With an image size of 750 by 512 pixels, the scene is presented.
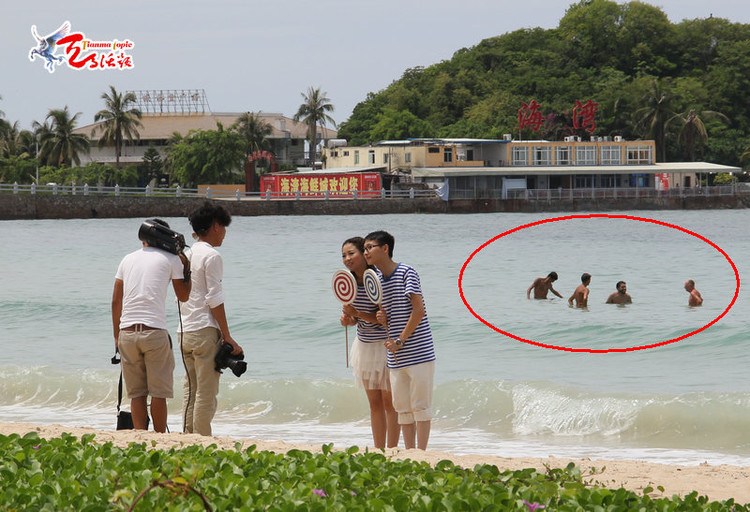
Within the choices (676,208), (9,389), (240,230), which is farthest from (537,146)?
(9,389)

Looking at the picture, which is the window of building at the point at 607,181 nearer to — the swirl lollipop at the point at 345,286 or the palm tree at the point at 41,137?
the palm tree at the point at 41,137

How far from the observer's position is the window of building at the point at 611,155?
80.5 metres

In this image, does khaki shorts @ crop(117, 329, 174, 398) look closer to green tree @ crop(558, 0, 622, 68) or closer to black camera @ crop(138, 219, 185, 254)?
black camera @ crop(138, 219, 185, 254)

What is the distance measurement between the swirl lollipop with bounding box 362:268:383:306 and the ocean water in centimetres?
34

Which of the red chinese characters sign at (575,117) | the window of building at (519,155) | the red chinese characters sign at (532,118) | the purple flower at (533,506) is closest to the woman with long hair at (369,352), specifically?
the purple flower at (533,506)

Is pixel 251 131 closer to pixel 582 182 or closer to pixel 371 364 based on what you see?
pixel 582 182

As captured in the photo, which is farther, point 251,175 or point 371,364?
point 251,175

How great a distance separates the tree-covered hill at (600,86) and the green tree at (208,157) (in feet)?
55.5

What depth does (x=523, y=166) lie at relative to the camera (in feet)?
258

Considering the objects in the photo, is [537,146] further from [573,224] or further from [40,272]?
[40,272]

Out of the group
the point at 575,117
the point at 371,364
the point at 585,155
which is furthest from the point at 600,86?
the point at 371,364

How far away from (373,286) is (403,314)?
22 centimetres

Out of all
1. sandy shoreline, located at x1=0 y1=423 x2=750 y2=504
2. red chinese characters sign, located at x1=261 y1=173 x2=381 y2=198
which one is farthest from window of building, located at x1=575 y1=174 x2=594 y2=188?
sandy shoreline, located at x1=0 y1=423 x2=750 y2=504

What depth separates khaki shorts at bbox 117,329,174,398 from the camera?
726cm
